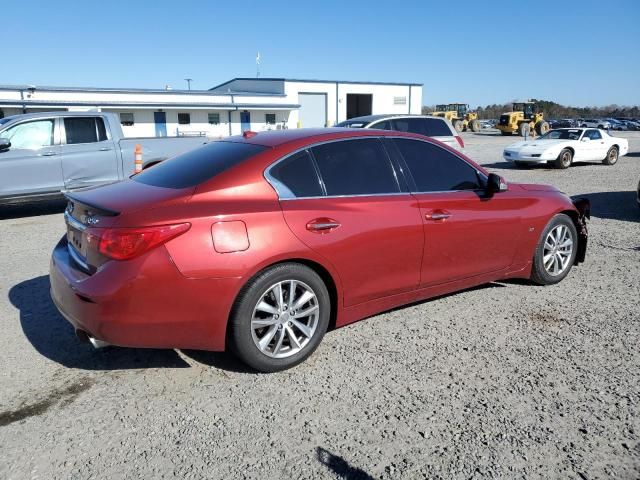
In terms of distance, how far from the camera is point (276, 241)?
3326 mm

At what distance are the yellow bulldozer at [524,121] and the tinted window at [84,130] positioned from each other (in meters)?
38.6

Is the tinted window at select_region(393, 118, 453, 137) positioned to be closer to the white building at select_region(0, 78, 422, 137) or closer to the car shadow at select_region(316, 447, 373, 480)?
the car shadow at select_region(316, 447, 373, 480)

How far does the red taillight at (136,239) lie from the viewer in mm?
3047

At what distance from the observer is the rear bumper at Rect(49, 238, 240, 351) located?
3027 millimetres

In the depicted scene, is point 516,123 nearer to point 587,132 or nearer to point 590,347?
point 587,132

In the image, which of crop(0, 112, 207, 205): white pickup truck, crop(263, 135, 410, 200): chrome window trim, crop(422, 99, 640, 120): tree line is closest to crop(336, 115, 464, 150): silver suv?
crop(0, 112, 207, 205): white pickup truck

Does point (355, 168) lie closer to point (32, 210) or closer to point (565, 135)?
point (32, 210)

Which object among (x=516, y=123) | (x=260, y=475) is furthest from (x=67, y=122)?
(x=516, y=123)

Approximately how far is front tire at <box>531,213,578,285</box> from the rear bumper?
10.5ft

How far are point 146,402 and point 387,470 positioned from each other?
1.52m

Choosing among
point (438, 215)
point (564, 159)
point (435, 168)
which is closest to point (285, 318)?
point (438, 215)

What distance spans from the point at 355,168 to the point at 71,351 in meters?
2.50

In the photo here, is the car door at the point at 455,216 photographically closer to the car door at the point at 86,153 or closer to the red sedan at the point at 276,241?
the red sedan at the point at 276,241

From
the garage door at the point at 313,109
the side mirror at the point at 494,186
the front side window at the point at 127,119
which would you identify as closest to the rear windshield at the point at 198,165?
the side mirror at the point at 494,186
